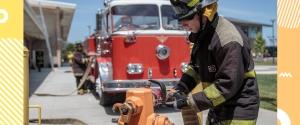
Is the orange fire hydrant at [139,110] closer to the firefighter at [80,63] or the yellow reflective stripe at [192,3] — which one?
the yellow reflective stripe at [192,3]

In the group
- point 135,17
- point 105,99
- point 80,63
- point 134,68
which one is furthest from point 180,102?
point 80,63

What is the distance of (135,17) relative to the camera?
10930mm

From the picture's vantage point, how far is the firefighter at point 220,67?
10.4 feet

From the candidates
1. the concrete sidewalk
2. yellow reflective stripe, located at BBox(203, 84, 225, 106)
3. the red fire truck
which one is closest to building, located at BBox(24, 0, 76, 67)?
the concrete sidewalk

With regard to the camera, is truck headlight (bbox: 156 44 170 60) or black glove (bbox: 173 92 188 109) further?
truck headlight (bbox: 156 44 170 60)

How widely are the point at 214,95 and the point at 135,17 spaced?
786 centimetres

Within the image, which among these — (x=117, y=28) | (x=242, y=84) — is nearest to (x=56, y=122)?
(x=117, y=28)

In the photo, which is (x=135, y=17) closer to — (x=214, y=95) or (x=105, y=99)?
(x=105, y=99)

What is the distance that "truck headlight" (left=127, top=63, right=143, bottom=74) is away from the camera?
10.4 metres

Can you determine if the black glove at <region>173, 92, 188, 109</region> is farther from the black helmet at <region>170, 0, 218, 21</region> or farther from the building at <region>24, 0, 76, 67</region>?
the building at <region>24, 0, 76, 67</region>

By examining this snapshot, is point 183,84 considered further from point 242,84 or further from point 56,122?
point 56,122

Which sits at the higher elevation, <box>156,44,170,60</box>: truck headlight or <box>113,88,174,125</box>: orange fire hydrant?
<box>156,44,170,60</box>: truck headlight

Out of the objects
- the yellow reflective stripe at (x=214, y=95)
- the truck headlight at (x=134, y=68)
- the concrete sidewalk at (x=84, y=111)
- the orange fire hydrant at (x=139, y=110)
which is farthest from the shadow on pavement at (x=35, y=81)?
the yellow reflective stripe at (x=214, y=95)

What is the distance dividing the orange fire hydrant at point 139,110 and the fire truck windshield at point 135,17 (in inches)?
274
